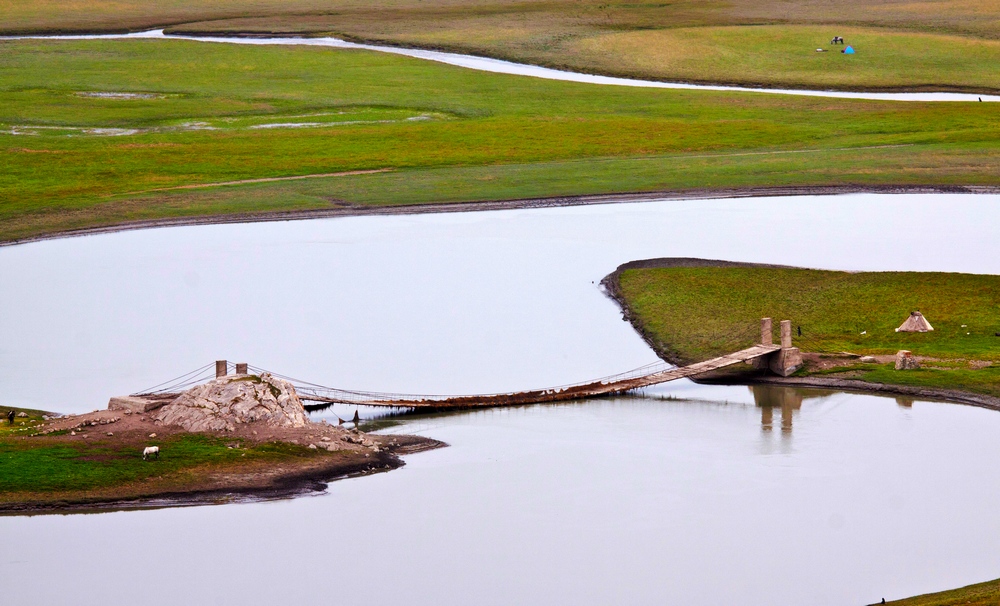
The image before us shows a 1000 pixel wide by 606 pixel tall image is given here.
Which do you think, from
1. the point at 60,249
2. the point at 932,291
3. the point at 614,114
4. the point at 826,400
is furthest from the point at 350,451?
the point at 614,114

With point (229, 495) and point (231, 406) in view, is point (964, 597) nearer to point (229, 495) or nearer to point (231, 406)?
point (229, 495)

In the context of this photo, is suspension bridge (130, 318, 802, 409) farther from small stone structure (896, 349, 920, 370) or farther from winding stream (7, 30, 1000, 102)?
winding stream (7, 30, 1000, 102)

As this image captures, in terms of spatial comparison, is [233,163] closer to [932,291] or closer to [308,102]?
[308,102]

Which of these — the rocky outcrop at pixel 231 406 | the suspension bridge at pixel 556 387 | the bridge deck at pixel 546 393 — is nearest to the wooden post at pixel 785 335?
the suspension bridge at pixel 556 387

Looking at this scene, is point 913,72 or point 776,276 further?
point 913,72

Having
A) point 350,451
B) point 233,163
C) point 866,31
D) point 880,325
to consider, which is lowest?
point 350,451

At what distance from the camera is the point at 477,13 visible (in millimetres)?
134000

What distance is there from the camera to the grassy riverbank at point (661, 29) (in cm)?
10744

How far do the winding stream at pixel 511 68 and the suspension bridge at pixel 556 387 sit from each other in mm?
60361

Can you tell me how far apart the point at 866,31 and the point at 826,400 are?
83.7 metres

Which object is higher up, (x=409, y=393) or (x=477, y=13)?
(x=477, y=13)

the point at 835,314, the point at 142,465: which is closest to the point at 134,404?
the point at 142,465

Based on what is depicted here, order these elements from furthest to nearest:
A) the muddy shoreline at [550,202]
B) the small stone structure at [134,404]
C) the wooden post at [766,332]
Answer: the muddy shoreline at [550,202], the wooden post at [766,332], the small stone structure at [134,404]

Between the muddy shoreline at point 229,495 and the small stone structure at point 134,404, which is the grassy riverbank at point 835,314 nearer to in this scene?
the muddy shoreline at point 229,495
